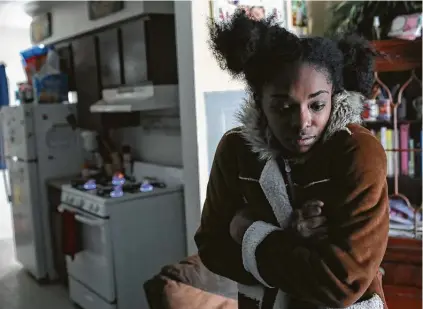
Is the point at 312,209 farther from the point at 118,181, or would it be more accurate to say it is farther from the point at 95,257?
the point at 118,181

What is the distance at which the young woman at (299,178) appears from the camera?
2.37ft

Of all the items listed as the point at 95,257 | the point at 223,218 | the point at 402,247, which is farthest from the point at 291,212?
the point at 95,257

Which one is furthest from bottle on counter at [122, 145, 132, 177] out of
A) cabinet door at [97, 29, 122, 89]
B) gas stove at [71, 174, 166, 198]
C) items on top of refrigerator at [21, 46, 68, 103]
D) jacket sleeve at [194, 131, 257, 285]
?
jacket sleeve at [194, 131, 257, 285]

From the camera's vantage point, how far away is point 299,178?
0.79 m

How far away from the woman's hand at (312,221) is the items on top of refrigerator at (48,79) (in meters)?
3.55

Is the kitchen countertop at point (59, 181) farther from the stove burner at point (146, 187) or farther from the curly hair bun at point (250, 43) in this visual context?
the curly hair bun at point (250, 43)

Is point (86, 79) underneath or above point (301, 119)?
above

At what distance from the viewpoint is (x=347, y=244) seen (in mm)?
709

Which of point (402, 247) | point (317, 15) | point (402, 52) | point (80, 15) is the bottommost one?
point (402, 247)

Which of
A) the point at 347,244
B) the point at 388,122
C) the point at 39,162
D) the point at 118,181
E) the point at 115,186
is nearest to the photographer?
the point at 347,244

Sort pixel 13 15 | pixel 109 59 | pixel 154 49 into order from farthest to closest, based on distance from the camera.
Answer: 1. pixel 13 15
2. pixel 109 59
3. pixel 154 49

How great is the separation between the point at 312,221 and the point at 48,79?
11.7 ft

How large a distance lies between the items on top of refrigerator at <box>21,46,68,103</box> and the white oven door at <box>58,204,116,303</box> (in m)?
1.10

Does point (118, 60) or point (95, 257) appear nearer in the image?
point (95, 257)
